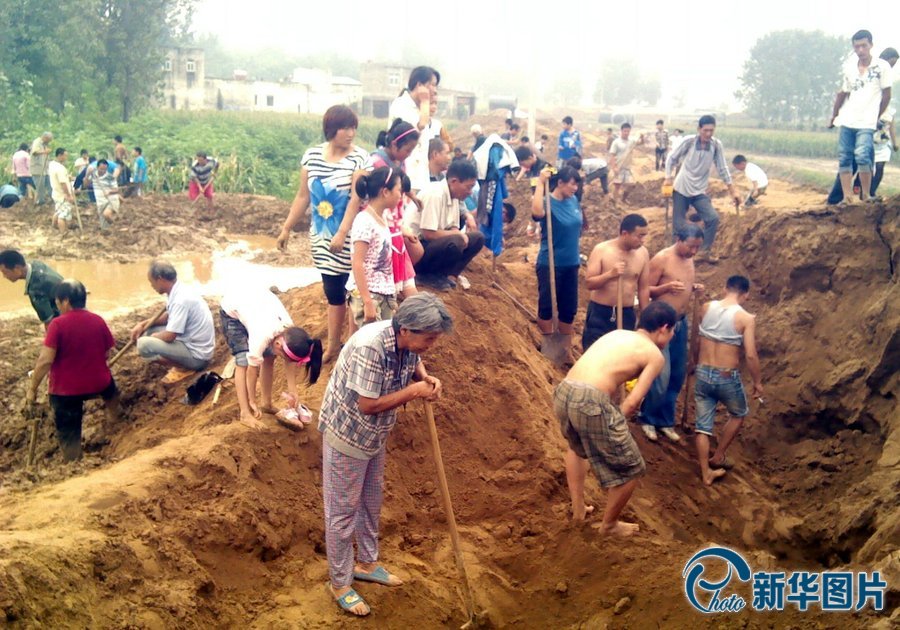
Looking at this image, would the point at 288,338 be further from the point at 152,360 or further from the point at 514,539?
the point at 152,360

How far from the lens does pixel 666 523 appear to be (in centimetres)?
577

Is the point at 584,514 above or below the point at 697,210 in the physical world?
below

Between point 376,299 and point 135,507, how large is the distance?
6.83ft

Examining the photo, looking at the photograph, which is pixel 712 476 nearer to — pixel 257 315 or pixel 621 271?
pixel 621 271

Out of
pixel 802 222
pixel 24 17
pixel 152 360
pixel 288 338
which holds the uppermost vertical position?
pixel 24 17

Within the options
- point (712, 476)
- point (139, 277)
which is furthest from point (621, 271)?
point (139, 277)

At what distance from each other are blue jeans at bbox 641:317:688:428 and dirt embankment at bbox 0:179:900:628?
11.9 inches

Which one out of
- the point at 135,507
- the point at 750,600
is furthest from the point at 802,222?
the point at 135,507

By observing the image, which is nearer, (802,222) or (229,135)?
(802,222)

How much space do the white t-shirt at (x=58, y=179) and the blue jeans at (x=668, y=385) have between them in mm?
12583

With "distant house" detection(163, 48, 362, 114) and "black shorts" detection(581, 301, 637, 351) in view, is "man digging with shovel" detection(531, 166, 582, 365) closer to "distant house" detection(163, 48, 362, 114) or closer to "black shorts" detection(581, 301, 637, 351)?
"black shorts" detection(581, 301, 637, 351)

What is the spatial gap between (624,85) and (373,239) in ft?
303

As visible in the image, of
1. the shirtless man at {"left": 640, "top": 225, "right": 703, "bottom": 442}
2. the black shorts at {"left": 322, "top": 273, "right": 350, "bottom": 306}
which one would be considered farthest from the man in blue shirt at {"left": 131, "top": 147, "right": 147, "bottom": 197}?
the shirtless man at {"left": 640, "top": 225, "right": 703, "bottom": 442}

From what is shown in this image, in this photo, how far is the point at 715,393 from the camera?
6387mm
